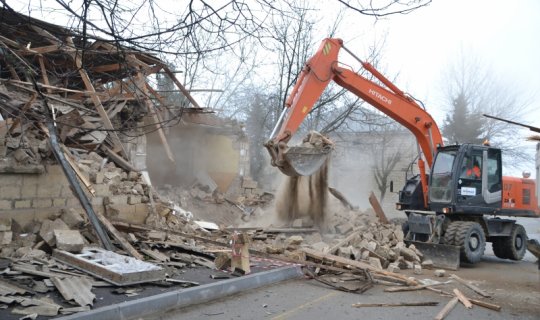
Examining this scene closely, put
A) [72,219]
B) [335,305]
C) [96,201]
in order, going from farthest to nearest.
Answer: [96,201] → [72,219] → [335,305]

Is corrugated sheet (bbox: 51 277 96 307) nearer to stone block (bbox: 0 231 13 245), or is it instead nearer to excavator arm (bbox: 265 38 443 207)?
stone block (bbox: 0 231 13 245)

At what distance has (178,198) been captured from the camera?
16.6 m

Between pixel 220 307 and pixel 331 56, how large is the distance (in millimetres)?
7624

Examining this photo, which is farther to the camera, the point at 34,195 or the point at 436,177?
the point at 436,177

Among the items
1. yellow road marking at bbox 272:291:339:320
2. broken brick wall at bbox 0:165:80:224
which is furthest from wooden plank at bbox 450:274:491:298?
broken brick wall at bbox 0:165:80:224

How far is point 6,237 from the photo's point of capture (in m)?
8.52

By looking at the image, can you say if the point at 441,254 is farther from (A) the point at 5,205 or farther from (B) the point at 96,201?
(A) the point at 5,205

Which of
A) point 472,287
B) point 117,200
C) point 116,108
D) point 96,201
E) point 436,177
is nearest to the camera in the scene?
point 472,287

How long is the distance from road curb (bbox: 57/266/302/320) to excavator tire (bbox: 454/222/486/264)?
4713 mm

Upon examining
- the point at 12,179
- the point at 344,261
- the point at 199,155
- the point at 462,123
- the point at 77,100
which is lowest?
the point at 344,261

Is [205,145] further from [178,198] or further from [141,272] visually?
[141,272]

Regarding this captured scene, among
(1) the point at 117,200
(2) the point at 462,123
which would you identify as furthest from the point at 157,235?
(2) the point at 462,123

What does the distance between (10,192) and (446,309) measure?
7.94 meters

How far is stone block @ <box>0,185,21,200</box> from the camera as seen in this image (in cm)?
910
